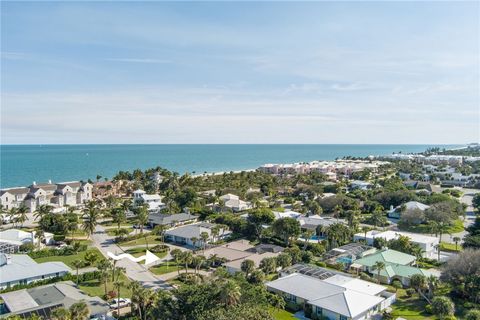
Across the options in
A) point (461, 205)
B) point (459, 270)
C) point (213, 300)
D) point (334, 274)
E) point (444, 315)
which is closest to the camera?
point (213, 300)

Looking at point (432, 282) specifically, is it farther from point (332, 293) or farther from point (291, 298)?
point (291, 298)

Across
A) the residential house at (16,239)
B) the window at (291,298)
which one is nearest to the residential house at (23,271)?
the residential house at (16,239)

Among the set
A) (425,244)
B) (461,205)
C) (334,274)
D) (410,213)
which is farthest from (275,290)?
(461,205)

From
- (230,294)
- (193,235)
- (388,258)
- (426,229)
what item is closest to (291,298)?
(230,294)

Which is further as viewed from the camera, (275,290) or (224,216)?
(224,216)

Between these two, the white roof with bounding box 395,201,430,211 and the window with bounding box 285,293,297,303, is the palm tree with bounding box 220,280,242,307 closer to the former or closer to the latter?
the window with bounding box 285,293,297,303

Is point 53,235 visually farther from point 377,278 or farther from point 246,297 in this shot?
point 377,278
